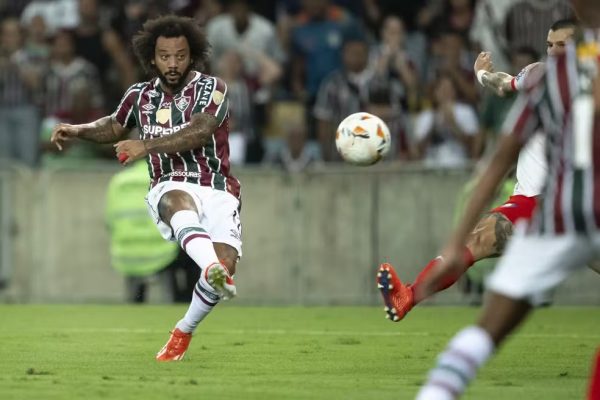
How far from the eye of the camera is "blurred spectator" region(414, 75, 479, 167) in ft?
56.2

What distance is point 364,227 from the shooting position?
16.7 m

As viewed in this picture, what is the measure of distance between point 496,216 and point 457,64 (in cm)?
799

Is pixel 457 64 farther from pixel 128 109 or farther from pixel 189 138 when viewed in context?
pixel 189 138

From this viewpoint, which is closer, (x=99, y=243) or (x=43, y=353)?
(x=43, y=353)

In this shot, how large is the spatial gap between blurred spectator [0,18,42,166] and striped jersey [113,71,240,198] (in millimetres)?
7863

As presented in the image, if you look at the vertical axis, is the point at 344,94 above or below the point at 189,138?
below

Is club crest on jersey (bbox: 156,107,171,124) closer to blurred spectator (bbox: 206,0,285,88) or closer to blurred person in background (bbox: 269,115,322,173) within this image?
blurred person in background (bbox: 269,115,322,173)

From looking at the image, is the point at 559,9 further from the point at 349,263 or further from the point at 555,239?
the point at 555,239

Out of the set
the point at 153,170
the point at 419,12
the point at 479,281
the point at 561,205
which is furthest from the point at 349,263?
the point at 561,205

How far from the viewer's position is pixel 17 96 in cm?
1834

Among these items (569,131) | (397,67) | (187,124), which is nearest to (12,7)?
(397,67)

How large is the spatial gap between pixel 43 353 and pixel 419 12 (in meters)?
10.2

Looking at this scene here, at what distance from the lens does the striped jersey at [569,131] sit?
5.47 metres

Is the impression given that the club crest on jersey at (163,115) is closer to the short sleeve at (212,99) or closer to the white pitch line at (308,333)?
the short sleeve at (212,99)
